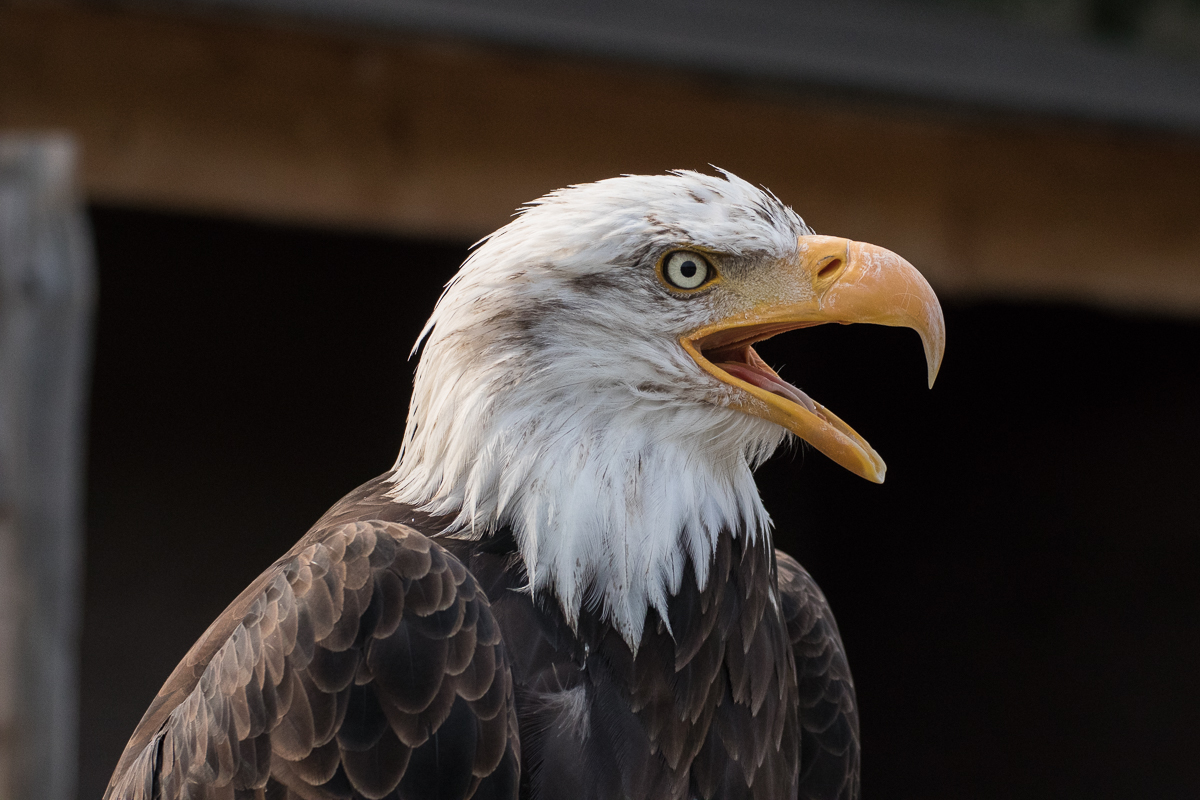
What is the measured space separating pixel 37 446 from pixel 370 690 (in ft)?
5.28

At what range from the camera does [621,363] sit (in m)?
1.82

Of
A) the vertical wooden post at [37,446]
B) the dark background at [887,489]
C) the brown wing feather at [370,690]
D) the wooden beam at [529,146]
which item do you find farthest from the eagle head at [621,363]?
the dark background at [887,489]

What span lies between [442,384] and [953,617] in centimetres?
551

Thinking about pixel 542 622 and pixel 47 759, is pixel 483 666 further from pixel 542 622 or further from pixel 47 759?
pixel 47 759

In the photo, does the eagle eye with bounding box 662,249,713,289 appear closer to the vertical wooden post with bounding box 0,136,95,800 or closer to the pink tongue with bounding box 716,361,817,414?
the pink tongue with bounding box 716,361,817,414

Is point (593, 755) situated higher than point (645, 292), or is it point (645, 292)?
point (645, 292)

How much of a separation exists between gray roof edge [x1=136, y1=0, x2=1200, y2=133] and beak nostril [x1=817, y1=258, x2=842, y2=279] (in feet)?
5.30

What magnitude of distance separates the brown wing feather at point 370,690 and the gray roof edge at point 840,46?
175 centimetres

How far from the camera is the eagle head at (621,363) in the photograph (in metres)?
1.81

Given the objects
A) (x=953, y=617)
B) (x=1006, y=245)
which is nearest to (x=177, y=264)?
(x=1006, y=245)

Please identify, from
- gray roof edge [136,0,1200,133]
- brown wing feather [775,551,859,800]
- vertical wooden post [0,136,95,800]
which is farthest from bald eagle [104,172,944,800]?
gray roof edge [136,0,1200,133]

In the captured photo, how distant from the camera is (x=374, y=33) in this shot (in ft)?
10.4

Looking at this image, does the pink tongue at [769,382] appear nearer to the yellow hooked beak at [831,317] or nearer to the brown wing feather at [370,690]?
the yellow hooked beak at [831,317]

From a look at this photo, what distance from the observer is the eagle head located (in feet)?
5.93
